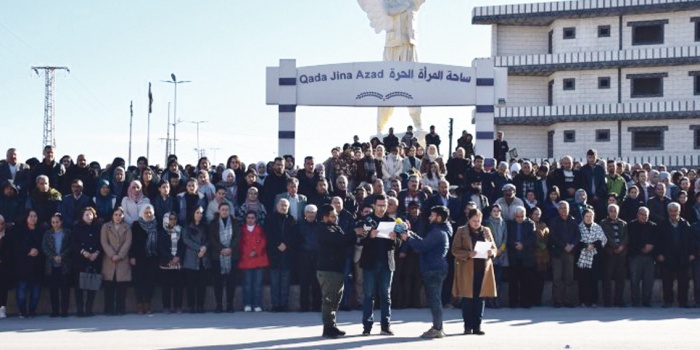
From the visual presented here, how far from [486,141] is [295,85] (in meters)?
5.44

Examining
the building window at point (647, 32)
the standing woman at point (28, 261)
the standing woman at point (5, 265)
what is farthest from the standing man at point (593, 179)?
the building window at point (647, 32)

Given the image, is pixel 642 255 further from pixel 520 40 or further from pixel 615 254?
pixel 520 40

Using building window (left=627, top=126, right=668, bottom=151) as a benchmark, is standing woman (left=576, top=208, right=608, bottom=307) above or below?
below

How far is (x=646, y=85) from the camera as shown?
2046 inches

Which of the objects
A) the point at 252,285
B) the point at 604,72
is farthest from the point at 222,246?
the point at 604,72

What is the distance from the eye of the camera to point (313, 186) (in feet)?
62.7

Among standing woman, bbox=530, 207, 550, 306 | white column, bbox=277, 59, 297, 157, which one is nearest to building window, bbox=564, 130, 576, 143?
white column, bbox=277, 59, 297, 157

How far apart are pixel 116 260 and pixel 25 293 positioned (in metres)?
1.67

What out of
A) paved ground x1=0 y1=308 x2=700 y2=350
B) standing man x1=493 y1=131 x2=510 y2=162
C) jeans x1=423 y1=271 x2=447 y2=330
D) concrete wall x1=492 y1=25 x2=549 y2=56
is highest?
concrete wall x1=492 y1=25 x2=549 y2=56

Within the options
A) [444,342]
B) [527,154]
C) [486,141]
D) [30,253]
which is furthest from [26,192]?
[527,154]

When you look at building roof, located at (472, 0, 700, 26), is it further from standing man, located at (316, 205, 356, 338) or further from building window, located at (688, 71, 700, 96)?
standing man, located at (316, 205, 356, 338)

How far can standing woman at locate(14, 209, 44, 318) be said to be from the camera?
657 inches

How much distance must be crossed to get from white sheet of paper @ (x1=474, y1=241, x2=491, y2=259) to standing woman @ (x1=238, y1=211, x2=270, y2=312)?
477cm

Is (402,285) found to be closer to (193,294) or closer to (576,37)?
(193,294)
